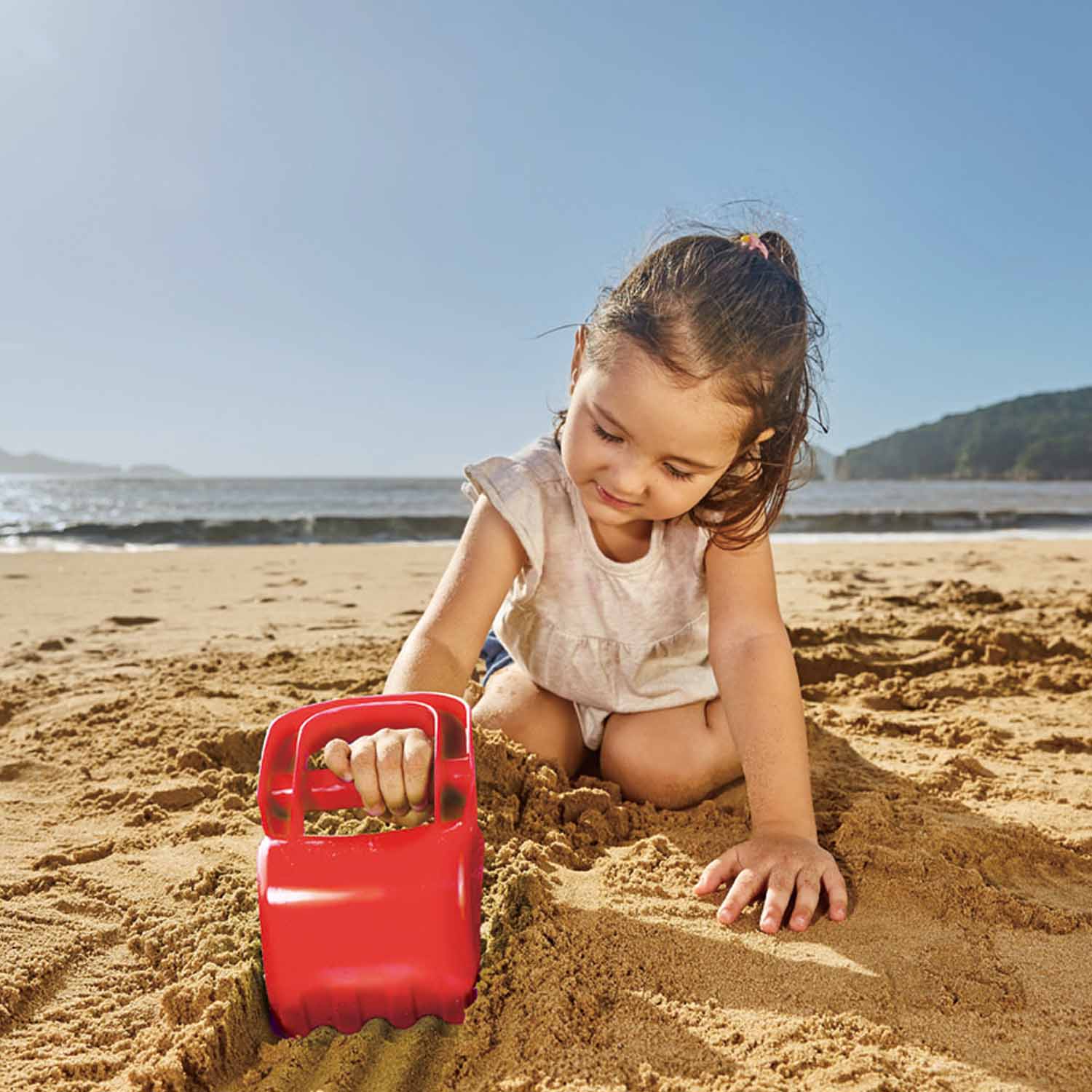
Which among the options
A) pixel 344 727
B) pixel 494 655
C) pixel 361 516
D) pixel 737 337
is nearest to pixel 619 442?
pixel 737 337

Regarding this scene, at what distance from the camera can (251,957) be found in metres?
1.24

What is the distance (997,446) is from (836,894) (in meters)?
49.5

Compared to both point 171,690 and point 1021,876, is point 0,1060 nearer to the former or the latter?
point 1021,876

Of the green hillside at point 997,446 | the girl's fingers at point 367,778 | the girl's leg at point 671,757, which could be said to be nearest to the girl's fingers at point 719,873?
the girl's leg at point 671,757

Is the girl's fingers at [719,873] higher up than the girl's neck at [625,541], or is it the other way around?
the girl's neck at [625,541]

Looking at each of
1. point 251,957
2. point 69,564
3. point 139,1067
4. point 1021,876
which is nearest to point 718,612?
point 1021,876

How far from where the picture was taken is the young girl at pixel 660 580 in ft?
5.29

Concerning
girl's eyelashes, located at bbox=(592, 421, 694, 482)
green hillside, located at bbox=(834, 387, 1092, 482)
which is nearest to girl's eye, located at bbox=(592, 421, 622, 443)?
girl's eyelashes, located at bbox=(592, 421, 694, 482)

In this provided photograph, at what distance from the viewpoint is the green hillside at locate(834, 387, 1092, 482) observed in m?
39.9

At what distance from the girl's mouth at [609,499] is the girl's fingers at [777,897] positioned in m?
0.69

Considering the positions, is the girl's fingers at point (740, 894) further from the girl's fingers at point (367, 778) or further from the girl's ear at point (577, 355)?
the girl's ear at point (577, 355)

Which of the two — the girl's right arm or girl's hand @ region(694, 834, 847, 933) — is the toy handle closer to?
the girl's right arm

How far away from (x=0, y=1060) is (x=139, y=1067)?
0.63 ft

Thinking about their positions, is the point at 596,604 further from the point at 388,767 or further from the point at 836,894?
the point at 388,767
